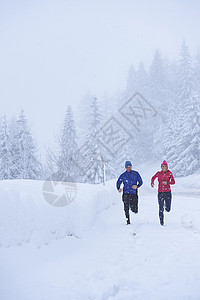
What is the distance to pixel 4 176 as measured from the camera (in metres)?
28.6

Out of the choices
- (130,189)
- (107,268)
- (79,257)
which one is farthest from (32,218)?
(130,189)

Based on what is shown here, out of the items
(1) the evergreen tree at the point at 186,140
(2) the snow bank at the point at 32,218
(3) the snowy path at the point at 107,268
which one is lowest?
(3) the snowy path at the point at 107,268

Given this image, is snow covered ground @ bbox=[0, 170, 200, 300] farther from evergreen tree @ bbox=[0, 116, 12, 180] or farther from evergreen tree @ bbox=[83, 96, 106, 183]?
evergreen tree @ bbox=[0, 116, 12, 180]

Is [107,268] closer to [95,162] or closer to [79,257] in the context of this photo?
[79,257]

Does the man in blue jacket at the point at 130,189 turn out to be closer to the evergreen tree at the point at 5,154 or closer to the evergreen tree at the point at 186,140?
the evergreen tree at the point at 186,140

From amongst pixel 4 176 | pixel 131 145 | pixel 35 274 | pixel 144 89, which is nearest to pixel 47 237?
pixel 35 274

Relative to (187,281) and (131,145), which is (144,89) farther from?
(187,281)

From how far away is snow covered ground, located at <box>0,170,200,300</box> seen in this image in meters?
3.63

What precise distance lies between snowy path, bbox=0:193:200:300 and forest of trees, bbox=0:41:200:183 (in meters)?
10.8

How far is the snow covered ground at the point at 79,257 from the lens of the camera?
3628 mm

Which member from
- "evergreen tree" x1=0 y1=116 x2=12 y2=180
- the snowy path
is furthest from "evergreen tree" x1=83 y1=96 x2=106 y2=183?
the snowy path

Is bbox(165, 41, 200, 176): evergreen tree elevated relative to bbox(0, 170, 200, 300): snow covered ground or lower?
elevated

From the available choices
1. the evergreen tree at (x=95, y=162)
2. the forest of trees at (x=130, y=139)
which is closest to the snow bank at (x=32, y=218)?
the forest of trees at (x=130, y=139)

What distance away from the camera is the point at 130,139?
37344 millimetres
